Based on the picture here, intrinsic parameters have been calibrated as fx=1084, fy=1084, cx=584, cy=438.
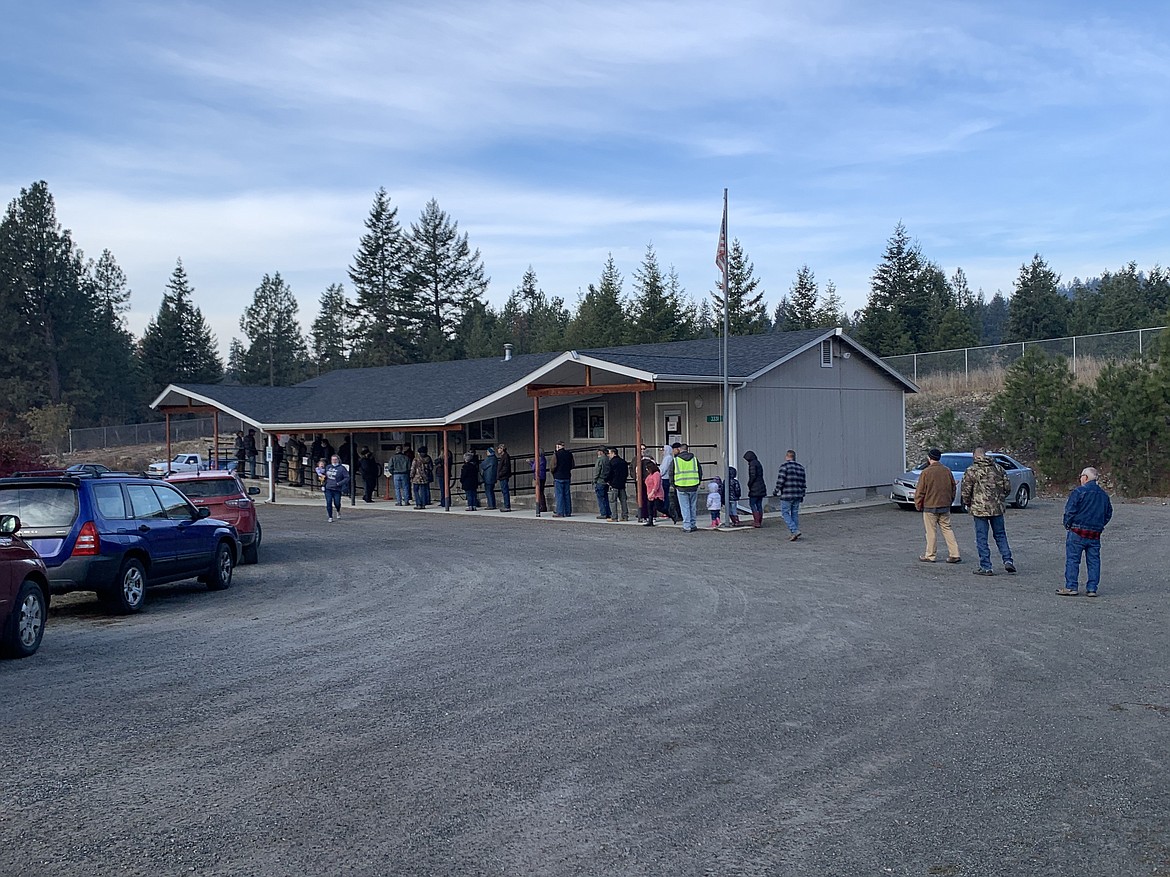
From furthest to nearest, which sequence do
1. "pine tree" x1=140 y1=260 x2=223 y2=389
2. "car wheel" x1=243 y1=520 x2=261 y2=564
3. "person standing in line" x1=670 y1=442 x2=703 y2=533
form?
"pine tree" x1=140 y1=260 x2=223 y2=389
"person standing in line" x1=670 y1=442 x2=703 y2=533
"car wheel" x1=243 y1=520 x2=261 y2=564

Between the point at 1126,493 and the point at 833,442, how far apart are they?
8.88 meters

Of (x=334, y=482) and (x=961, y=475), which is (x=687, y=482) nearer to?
(x=961, y=475)

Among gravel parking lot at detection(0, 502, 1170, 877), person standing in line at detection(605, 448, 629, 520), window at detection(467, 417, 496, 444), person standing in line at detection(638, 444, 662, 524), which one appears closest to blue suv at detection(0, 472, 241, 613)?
gravel parking lot at detection(0, 502, 1170, 877)

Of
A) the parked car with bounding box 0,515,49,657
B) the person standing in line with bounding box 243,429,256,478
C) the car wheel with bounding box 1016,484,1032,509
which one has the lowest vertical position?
the car wheel with bounding box 1016,484,1032,509

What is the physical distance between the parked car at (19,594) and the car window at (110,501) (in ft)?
6.55

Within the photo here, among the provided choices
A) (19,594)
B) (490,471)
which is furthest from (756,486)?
(19,594)

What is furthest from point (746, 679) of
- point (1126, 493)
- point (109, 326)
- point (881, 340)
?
point (109, 326)

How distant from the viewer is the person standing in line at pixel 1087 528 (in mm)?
12664

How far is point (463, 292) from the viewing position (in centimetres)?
7606

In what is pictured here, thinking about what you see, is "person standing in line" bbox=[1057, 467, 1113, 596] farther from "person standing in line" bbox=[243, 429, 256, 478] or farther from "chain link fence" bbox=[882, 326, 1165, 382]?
"person standing in line" bbox=[243, 429, 256, 478]

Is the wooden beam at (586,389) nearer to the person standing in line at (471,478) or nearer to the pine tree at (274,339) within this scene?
the person standing in line at (471,478)

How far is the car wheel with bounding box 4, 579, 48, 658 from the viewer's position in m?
9.40

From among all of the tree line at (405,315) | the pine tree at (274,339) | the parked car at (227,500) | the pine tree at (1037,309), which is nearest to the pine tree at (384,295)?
the tree line at (405,315)

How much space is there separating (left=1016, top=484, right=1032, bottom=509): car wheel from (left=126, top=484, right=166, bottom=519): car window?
68.3 ft
